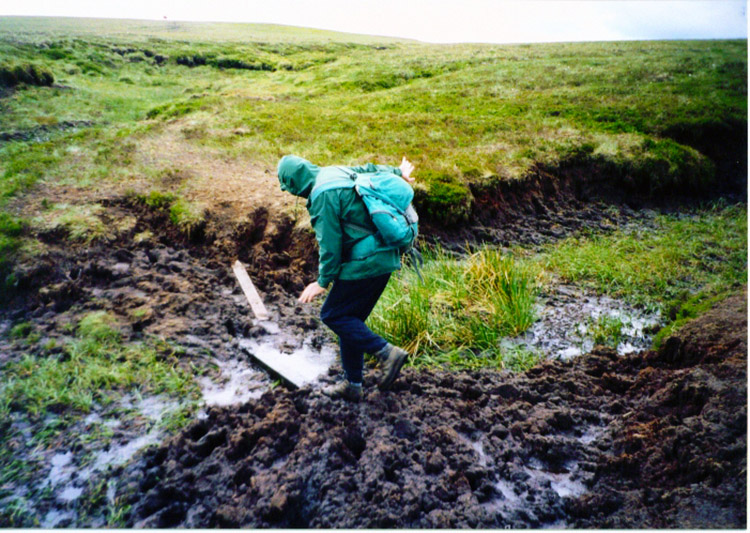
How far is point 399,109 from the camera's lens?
14070 millimetres

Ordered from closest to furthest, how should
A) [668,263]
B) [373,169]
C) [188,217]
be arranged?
1. [373,169]
2. [668,263]
3. [188,217]

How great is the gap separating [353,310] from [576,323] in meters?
3.32

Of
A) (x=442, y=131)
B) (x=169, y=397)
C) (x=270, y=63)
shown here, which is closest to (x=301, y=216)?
(x=169, y=397)

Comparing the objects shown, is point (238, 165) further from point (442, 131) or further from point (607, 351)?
point (607, 351)

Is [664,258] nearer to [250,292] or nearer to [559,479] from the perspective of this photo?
[559,479]

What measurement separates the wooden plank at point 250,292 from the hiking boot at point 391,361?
8.07 ft

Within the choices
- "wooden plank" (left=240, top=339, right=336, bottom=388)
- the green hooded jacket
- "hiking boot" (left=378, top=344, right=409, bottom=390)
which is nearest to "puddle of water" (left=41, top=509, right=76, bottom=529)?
"wooden plank" (left=240, top=339, right=336, bottom=388)

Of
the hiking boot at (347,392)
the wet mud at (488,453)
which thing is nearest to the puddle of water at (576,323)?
the wet mud at (488,453)

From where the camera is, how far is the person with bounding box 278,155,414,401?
3.55 meters

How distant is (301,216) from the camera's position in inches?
304

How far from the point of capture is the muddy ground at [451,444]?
3271 mm

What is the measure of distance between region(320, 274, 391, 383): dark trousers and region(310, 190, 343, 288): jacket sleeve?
0.29 meters

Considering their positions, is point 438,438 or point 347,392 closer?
point 438,438

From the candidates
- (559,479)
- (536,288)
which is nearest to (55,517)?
(559,479)
